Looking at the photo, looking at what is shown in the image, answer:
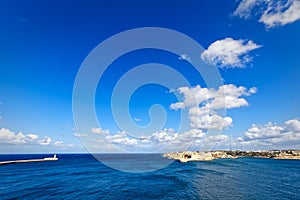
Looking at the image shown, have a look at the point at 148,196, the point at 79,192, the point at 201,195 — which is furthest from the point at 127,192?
the point at 201,195

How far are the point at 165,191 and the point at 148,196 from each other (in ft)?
21.5

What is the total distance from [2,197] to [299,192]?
71034 millimetres

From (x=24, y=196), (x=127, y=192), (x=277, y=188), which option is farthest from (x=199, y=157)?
(x=24, y=196)

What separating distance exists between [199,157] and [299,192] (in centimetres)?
14535

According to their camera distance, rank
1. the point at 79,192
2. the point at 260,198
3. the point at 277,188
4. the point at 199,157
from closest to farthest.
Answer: the point at 260,198 → the point at 79,192 → the point at 277,188 → the point at 199,157

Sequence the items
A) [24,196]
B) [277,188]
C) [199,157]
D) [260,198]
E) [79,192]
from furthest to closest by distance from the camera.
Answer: [199,157] < [277,188] < [79,192] < [24,196] < [260,198]

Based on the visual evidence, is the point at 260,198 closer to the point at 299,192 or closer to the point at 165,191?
the point at 299,192

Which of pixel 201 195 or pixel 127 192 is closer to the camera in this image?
pixel 201 195

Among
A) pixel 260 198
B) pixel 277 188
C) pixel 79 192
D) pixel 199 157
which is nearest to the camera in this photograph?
pixel 260 198

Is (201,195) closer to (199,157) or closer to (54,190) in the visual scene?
(54,190)

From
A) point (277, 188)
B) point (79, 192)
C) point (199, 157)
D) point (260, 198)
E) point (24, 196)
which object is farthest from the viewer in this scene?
point (199, 157)

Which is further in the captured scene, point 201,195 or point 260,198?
point 201,195

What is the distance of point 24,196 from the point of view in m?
48.2

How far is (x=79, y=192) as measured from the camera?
52406mm
